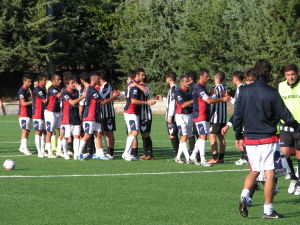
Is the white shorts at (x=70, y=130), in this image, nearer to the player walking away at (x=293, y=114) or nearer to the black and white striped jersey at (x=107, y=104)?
the black and white striped jersey at (x=107, y=104)

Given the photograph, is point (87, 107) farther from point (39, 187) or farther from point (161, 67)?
point (161, 67)

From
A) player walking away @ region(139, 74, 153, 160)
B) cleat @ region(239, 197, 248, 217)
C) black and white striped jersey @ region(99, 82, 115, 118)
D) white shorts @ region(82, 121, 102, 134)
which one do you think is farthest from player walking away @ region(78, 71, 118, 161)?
cleat @ region(239, 197, 248, 217)

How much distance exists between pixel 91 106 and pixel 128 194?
13.6 ft

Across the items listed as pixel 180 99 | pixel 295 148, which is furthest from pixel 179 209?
pixel 180 99

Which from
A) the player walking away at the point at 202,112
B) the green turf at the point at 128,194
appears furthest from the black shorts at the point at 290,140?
the player walking away at the point at 202,112

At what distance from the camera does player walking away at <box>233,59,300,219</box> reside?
5117 millimetres

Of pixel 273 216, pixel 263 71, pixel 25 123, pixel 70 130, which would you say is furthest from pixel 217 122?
pixel 25 123

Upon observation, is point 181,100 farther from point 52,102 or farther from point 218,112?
point 52,102

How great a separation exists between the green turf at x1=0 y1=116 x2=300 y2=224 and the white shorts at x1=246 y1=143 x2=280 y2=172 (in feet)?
2.19

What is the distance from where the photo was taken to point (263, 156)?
5203mm

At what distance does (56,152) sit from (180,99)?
410 cm

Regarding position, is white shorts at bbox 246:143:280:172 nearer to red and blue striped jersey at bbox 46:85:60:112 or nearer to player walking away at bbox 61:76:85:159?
player walking away at bbox 61:76:85:159

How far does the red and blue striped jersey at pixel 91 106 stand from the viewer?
33.8ft

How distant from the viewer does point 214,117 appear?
1012 cm
